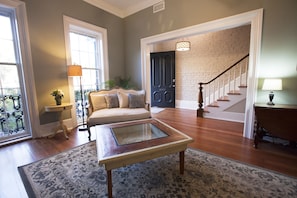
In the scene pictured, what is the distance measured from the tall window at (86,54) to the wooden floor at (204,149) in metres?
1.08

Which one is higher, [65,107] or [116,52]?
[116,52]

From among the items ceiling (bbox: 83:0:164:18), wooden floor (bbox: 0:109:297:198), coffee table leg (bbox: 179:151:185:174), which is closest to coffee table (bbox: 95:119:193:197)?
coffee table leg (bbox: 179:151:185:174)

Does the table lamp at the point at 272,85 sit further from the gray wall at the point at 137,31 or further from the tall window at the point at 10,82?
the tall window at the point at 10,82

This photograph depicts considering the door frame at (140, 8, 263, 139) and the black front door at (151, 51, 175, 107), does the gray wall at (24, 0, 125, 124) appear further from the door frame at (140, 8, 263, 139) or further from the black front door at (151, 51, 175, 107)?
the black front door at (151, 51, 175, 107)

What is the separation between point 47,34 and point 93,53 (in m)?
1.17

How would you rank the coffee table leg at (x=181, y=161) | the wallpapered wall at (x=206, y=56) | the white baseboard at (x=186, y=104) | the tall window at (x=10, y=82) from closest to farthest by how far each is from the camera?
1. the coffee table leg at (x=181, y=161)
2. the tall window at (x=10, y=82)
3. the wallpapered wall at (x=206, y=56)
4. the white baseboard at (x=186, y=104)

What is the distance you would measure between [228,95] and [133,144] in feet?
11.1

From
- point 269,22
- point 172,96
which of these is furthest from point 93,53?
point 269,22

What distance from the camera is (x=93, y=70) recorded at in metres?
3.92

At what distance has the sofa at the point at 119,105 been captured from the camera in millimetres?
2777

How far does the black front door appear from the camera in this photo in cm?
548

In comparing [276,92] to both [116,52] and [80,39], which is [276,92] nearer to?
[116,52]

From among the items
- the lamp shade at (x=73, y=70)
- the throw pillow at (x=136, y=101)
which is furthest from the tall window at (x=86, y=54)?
the throw pillow at (x=136, y=101)

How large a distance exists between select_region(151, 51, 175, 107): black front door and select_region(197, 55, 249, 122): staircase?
1.29 metres
